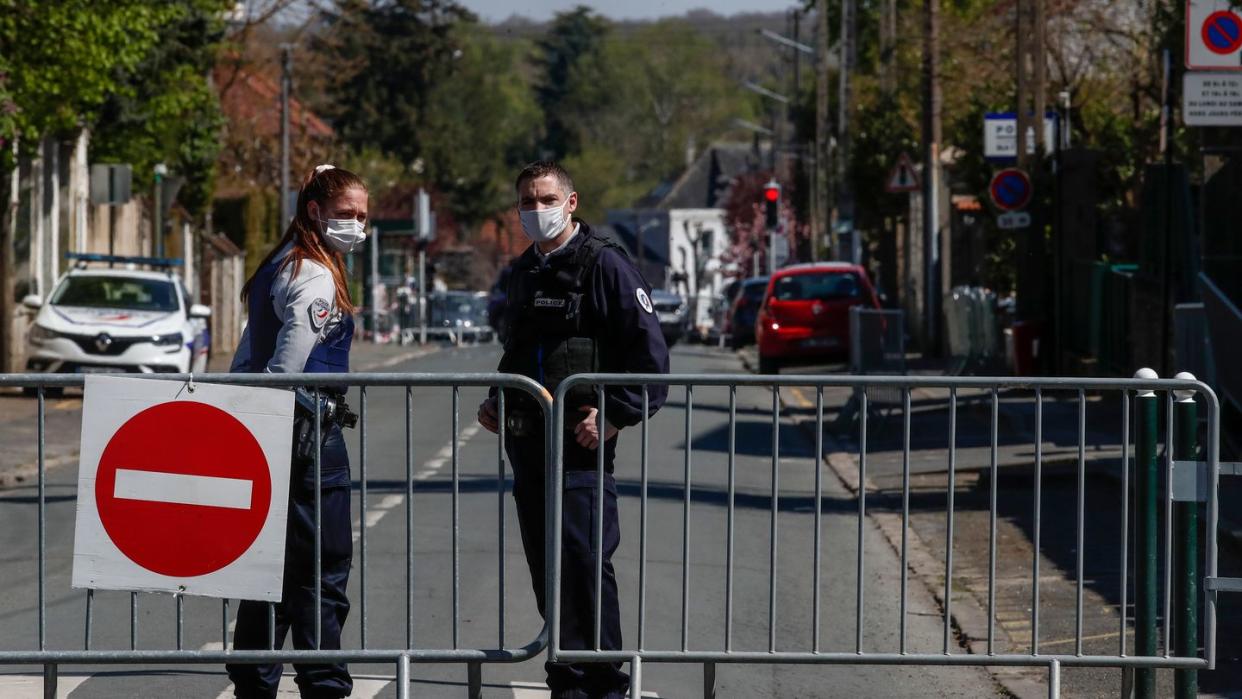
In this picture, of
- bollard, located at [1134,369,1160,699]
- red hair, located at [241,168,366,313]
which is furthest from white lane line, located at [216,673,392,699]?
bollard, located at [1134,369,1160,699]

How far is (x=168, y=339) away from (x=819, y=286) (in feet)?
31.3

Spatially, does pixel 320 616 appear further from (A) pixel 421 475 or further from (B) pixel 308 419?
(A) pixel 421 475

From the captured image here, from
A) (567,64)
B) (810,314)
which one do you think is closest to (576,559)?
(810,314)

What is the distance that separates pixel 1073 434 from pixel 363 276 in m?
60.1

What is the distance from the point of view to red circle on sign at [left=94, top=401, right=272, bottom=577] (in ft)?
20.9

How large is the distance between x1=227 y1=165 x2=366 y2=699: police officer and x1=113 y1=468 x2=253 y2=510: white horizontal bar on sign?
0.78ft

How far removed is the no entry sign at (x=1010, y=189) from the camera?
2423cm

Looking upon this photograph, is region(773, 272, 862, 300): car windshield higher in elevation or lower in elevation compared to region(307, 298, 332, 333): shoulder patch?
higher

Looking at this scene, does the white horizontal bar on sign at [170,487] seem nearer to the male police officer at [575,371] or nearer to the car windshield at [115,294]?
the male police officer at [575,371]

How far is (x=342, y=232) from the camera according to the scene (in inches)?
258

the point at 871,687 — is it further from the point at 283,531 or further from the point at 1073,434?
the point at 283,531

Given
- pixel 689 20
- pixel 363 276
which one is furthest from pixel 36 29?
pixel 689 20

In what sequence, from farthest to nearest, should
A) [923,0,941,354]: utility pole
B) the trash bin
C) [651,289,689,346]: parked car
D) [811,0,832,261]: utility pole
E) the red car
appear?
[811,0,832,261]: utility pole, [651,289,689,346]: parked car, [923,0,941,354]: utility pole, the red car, the trash bin

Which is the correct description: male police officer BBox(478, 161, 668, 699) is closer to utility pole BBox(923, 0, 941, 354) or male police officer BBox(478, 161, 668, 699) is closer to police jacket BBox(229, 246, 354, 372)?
police jacket BBox(229, 246, 354, 372)
